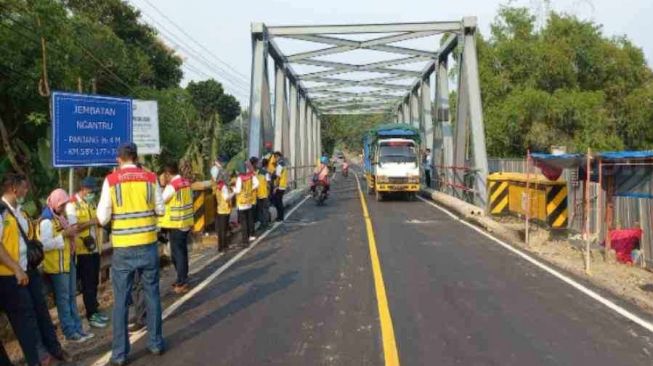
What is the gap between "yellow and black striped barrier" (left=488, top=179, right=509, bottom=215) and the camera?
61.4 feet

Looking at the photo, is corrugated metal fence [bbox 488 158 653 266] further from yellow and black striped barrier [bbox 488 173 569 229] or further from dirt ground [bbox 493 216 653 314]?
dirt ground [bbox 493 216 653 314]

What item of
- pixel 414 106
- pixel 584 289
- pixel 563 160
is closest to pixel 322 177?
pixel 563 160

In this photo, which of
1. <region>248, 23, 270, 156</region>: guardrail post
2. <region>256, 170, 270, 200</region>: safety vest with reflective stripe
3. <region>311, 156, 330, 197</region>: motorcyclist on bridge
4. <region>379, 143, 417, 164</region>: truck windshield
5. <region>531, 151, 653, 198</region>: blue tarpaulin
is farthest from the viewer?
<region>379, 143, 417, 164</region>: truck windshield

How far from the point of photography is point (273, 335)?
258 inches

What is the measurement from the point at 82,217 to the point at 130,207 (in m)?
1.33

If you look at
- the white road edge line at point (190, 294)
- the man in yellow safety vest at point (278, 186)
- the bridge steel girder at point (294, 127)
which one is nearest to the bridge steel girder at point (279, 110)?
the bridge steel girder at point (294, 127)

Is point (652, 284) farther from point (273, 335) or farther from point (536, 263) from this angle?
point (273, 335)

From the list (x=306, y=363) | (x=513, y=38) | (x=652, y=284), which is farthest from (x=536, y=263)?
(x=513, y=38)

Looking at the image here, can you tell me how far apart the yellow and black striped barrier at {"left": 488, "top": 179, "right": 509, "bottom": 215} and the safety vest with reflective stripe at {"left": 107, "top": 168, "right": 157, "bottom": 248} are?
568 inches

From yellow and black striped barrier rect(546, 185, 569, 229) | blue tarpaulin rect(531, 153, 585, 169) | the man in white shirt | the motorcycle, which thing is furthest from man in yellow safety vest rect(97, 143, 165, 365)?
the motorcycle

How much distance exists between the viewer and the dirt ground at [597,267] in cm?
866

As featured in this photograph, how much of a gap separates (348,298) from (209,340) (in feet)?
7.47

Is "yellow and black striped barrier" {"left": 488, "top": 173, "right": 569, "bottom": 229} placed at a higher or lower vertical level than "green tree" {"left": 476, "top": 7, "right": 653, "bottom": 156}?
lower

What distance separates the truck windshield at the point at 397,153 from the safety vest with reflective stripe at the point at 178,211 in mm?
16873
